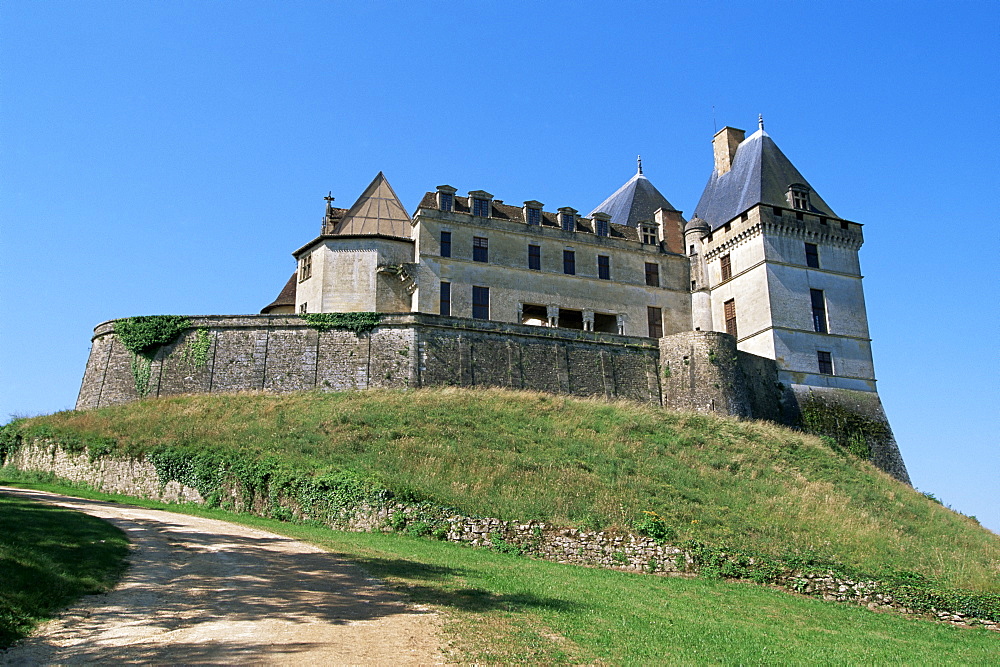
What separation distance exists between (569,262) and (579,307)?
7.98 ft

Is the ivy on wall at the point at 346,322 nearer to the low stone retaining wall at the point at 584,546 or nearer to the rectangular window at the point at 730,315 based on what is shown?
the low stone retaining wall at the point at 584,546

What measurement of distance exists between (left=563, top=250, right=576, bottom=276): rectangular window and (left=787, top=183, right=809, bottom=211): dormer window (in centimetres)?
1189

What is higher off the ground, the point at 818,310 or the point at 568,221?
the point at 568,221

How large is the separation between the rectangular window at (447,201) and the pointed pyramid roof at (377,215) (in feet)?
6.42

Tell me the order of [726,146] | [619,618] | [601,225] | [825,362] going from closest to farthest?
[619,618] < [825,362] < [601,225] < [726,146]

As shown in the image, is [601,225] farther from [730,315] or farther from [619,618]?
[619,618]

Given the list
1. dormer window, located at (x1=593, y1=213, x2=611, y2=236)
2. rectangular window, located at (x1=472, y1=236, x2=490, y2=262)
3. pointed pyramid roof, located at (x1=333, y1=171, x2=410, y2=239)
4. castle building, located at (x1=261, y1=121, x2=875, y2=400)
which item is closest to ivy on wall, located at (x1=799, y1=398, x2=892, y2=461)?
castle building, located at (x1=261, y1=121, x2=875, y2=400)

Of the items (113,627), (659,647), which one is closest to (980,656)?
(659,647)

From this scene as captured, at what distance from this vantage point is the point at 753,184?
4122cm

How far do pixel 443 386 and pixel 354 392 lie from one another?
3.63 metres

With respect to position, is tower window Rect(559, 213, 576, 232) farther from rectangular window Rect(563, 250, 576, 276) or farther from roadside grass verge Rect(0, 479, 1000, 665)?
roadside grass verge Rect(0, 479, 1000, 665)

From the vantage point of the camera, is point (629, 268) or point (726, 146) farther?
point (726, 146)

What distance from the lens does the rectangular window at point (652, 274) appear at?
41094 mm

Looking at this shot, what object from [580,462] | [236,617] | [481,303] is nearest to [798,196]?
[481,303]
